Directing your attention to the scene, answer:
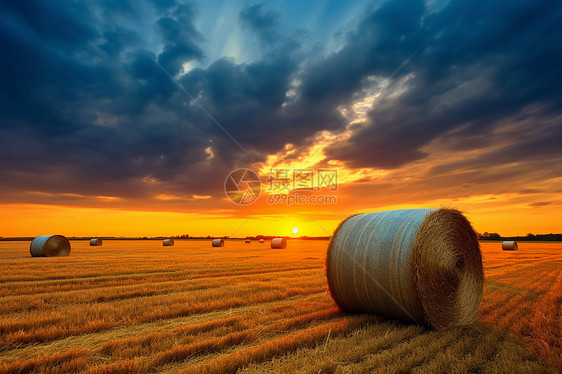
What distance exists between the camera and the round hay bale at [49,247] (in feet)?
72.9

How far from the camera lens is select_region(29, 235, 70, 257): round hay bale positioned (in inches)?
875

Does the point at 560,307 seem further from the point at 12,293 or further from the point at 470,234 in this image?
the point at 12,293

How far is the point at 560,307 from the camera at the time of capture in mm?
6980

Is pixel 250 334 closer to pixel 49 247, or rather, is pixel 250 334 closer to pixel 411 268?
pixel 411 268

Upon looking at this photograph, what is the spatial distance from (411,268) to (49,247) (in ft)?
82.7

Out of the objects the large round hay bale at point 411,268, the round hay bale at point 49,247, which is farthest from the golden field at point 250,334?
the round hay bale at point 49,247

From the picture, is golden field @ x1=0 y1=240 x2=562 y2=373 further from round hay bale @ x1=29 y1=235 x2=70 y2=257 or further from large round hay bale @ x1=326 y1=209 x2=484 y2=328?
round hay bale @ x1=29 y1=235 x2=70 y2=257

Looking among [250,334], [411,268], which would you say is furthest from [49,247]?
[411,268]

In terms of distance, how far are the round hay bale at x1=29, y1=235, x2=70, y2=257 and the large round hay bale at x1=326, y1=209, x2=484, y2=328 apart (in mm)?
23082

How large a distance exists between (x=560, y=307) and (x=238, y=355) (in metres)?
7.18

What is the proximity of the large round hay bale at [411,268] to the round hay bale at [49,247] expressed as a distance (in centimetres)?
2308

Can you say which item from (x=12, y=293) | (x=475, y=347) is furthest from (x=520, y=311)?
(x=12, y=293)

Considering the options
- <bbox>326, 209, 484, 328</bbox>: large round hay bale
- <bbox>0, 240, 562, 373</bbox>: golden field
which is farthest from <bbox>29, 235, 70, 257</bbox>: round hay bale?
<bbox>326, 209, 484, 328</bbox>: large round hay bale

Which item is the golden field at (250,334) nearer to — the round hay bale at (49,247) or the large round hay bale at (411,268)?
the large round hay bale at (411,268)
